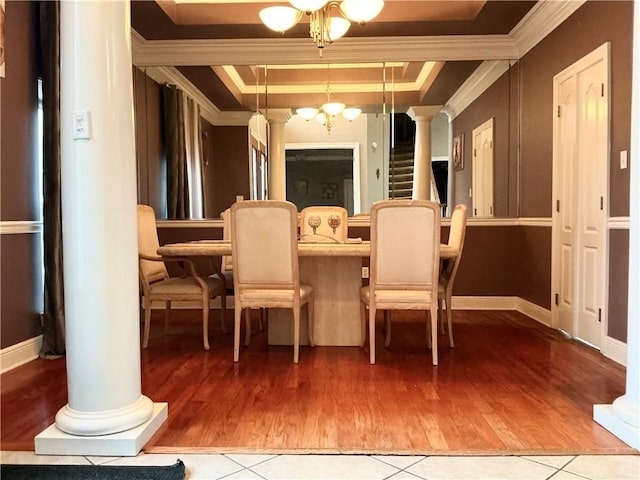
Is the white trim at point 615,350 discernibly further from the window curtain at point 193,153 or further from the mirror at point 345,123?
the window curtain at point 193,153

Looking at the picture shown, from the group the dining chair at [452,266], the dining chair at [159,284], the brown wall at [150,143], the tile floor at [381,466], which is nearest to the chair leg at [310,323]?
the dining chair at [159,284]

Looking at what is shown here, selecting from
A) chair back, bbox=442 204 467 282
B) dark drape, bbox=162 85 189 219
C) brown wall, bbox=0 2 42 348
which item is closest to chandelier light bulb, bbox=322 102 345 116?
dark drape, bbox=162 85 189 219

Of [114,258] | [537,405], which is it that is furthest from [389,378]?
[114,258]

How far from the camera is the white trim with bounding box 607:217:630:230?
9.79 ft

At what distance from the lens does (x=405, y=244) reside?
115 inches

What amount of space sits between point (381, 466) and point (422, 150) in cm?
387

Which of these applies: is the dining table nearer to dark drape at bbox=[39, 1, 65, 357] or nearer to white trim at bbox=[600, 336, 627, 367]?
dark drape at bbox=[39, 1, 65, 357]

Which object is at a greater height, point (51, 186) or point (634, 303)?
point (51, 186)

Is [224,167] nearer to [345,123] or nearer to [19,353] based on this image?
[345,123]

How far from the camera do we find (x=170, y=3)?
411cm

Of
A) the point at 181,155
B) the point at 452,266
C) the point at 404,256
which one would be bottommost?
the point at 452,266

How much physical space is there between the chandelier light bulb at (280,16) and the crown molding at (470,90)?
218 cm

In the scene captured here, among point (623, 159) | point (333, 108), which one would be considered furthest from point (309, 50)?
point (623, 159)

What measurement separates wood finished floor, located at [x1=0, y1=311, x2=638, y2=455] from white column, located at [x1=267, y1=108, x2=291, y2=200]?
6.55ft
